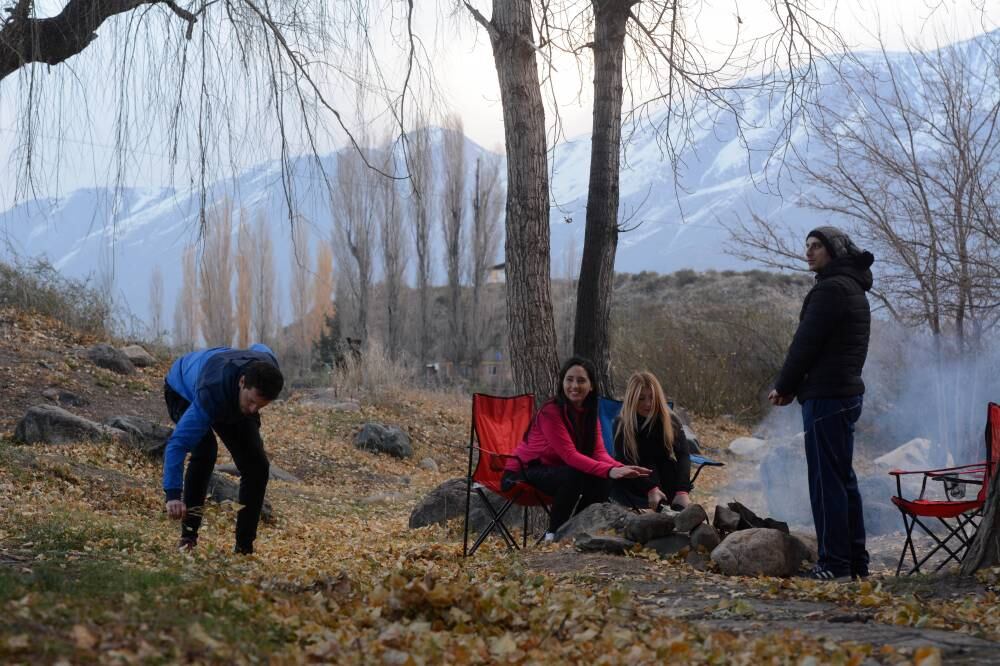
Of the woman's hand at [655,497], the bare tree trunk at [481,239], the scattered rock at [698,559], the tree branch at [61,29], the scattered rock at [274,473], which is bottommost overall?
the scattered rock at [274,473]

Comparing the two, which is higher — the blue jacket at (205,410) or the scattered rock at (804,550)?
the blue jacket at (205,410)

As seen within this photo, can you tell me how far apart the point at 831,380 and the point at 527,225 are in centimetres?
285

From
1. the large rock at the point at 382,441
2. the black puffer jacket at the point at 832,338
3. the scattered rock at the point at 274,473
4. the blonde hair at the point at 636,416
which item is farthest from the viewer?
the large rock at the point at 382,441

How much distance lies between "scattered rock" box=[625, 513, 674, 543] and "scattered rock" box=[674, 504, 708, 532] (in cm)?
6

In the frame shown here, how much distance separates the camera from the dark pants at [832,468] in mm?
5059

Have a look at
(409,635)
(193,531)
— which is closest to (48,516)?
(193,531)

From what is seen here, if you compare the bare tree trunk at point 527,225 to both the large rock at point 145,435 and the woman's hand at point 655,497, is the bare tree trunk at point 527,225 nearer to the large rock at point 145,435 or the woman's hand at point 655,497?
the woman's hand at point 655,497

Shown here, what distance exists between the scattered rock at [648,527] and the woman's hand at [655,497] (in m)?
0.59

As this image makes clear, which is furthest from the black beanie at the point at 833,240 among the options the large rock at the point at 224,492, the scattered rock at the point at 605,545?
the large rock at the point at 224,492

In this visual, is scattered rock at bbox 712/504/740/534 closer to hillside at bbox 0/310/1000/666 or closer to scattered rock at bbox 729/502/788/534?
scattered rock at bbox 729/502/788/534

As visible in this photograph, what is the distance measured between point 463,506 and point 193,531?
298 centimetres

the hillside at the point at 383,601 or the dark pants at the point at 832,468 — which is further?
the dark pants at the point at 832,468

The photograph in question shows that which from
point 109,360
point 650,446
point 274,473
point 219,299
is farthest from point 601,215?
point 219,299

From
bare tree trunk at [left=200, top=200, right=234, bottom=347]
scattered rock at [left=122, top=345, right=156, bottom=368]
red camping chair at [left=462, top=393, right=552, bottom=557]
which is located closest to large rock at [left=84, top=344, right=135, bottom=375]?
scattered rock at [left=122, top=345, right=156, bottom=368]
